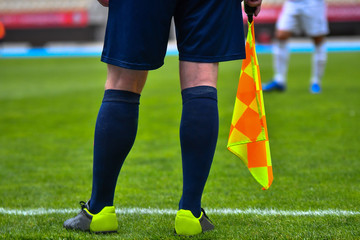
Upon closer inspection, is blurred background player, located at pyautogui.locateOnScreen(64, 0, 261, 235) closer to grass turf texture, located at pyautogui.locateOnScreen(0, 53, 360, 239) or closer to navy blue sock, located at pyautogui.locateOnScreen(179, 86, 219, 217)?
navy blue sock, located at pyautogui.locateOnScreen(179, 86, 219, 217)

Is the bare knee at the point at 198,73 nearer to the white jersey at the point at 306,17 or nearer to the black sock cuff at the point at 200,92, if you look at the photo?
the black sock cuff at the point at 200,92

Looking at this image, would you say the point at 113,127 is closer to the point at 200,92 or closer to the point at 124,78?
the point at 124,78

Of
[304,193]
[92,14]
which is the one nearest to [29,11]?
[92,14]

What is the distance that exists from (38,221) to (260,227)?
800mm

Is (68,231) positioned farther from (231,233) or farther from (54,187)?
(54,187)

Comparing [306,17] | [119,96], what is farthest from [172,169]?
[306,17]

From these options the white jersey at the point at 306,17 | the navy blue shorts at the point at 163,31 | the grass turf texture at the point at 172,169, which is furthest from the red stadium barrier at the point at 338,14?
the navy blue shorts at the point at 163,31

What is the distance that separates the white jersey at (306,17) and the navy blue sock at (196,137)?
5.17 metres

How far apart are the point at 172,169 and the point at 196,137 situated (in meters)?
1.32

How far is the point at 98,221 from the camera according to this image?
74.0 inches

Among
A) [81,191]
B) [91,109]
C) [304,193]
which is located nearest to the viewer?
[304,193]

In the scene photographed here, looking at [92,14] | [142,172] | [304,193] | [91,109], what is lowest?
[92,14]

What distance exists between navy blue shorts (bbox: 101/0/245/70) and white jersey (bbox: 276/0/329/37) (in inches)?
202

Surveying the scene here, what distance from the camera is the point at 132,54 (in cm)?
178
